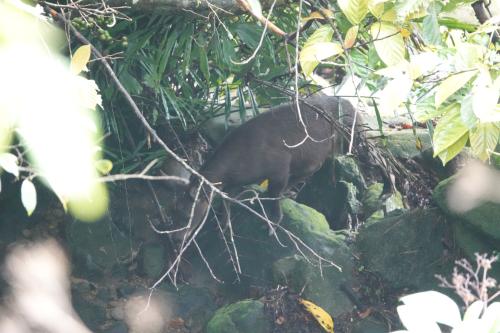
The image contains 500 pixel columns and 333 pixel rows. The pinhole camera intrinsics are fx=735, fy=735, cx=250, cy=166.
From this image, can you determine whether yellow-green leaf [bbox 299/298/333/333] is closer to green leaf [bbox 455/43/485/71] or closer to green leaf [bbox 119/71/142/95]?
green leaf [bbox 119/71/142/95]

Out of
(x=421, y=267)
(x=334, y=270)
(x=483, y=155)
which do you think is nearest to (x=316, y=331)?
(x=334, y=270)

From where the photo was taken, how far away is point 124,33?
19.4ft

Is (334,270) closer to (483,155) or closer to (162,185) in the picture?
(162,185)

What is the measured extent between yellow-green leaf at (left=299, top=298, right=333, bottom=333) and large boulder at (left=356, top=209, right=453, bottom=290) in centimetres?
62

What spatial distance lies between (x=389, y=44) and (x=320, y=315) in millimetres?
3674

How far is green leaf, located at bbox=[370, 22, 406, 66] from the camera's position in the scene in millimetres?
2621

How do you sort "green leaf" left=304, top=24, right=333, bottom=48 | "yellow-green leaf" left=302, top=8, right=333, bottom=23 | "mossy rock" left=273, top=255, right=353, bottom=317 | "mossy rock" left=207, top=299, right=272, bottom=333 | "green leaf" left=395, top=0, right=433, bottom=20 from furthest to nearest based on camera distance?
"mossy rock" left=273, top=255, right=353, bottom=317 → "mossy rock" left=207, top=299, right=272, bottom=333 → "yellow-green leaf" left=302, top=8, right=333, bottom=23 → "green leaf" left=304, top=24, right=333, bottom=48 → "green leaf" left=395, top=0, right=433, bottom=20

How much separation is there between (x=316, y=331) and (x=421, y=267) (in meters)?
1.00

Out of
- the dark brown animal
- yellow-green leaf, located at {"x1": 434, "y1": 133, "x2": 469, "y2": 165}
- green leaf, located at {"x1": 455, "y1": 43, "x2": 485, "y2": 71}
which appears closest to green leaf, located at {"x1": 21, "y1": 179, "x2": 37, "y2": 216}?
green leaf, located at {"x1": 455, "y1": 43, "x2": 485, "y2": 71}

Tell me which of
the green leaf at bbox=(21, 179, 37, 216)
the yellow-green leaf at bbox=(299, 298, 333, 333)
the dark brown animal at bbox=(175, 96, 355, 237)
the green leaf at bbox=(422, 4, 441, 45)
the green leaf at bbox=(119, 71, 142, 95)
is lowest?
the yellow-green leaf at bbox=(299, 298, 333, 333)

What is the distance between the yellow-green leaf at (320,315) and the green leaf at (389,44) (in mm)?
3633

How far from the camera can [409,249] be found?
6.09 m

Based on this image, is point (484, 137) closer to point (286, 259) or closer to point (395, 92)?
point (395, 92)

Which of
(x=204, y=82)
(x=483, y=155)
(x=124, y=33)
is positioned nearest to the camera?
(x=483, y=155)
